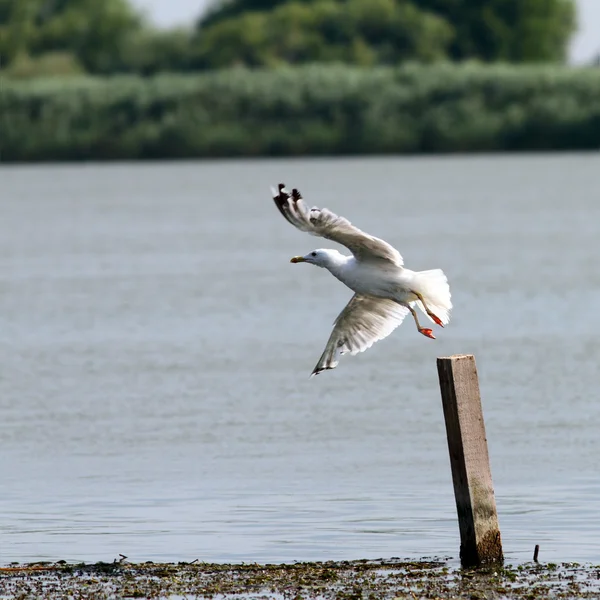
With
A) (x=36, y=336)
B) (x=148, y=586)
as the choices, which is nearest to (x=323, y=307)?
(x=36, y=336)

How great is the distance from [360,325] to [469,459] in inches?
78.6

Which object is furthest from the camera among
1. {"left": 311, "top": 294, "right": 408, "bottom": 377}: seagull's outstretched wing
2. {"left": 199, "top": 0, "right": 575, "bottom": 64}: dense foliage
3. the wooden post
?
{"left": 199, "top": 0, "right": 575, "bottom": 64}: dense foliage

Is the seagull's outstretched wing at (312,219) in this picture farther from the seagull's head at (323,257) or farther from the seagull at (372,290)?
the seagull's head at (323,257)

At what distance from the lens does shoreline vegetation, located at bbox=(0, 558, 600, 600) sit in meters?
8.92

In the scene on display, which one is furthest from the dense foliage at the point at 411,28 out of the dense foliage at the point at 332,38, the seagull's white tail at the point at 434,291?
the seagull's white tail at the point at 434,291

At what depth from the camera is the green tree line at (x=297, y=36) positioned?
8325cm

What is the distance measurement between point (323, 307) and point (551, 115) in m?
41.4

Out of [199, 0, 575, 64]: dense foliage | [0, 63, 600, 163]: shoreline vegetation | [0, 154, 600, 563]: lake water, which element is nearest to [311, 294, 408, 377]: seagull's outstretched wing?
[0, 154, 600, 563]: lake water

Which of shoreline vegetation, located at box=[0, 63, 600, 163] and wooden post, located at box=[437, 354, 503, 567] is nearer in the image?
wooden post, located at box=[437, 354, 503, 567]

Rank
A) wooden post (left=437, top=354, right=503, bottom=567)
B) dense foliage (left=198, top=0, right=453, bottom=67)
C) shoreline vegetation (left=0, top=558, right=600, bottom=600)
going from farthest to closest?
dense foliage (left=198, top=0, right=453, bottom=67) < wooden post (left=437, top=354, right=503, bottom=567) < shoreline vegetation (left=0, top=558, right=600, bottom=600)

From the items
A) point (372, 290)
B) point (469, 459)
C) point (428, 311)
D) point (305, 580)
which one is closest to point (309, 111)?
point (428, 311)

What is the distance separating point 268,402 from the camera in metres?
15.9

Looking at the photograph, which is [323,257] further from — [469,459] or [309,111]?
[309,111]

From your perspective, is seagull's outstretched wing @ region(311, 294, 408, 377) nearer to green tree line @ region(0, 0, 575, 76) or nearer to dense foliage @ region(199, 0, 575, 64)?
green tree line @ region(0, 0, 575, 76)
